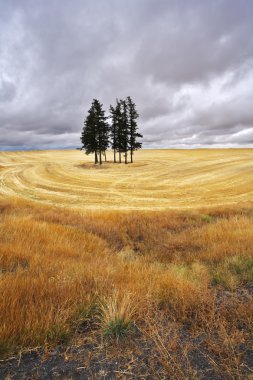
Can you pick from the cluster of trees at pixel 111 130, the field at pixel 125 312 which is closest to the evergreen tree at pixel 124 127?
the cluster of trees at pixel 111 130

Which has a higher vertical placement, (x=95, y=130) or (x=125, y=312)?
(x=95, y=130)

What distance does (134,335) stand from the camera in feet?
8.71

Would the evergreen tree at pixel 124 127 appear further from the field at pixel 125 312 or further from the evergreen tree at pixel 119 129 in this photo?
the field at pixel 125 312

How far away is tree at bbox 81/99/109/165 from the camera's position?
48.5m

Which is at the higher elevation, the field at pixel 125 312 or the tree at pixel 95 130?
the tree at pixel 95 130

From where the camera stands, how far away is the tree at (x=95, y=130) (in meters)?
48.5

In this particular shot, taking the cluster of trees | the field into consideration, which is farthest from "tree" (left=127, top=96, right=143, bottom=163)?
the field

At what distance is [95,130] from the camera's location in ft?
159

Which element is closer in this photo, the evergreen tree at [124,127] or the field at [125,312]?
the field at [125,312]

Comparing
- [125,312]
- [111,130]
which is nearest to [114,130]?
[111,130]

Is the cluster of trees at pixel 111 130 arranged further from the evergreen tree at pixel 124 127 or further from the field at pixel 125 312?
the field at pixel 125 312

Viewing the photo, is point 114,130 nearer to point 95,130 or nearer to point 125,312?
point 95,130

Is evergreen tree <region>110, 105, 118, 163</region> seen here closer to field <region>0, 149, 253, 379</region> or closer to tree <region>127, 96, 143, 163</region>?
tree <region>127, 96, 143, 163</region>

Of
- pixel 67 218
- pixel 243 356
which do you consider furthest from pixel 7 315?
pixel 67 218
